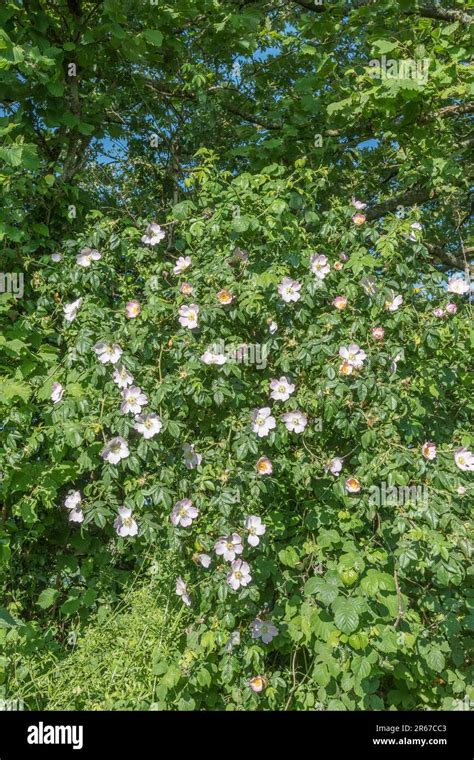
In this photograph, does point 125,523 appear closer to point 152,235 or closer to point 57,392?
point 57,392

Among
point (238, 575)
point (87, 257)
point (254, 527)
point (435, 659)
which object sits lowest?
point (435, 659)

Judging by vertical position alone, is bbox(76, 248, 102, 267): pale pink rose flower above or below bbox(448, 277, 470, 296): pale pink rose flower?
above

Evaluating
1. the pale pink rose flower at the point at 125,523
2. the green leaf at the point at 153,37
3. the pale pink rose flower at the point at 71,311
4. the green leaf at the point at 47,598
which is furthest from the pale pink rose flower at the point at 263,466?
the green leaf at the point at 153,37

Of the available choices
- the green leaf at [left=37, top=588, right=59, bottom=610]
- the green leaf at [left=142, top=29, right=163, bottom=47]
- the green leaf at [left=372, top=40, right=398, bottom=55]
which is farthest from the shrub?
the green leaf at [left=372, top=40, right=398, bottom=55]

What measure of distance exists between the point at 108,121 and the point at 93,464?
1.99 metres

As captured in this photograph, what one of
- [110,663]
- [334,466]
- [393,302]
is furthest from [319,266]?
[110,663]

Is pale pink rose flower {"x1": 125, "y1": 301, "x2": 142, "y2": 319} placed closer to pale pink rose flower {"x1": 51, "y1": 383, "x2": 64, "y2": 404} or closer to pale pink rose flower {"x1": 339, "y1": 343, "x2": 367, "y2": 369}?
pale pink rose flower {"x1": 51, "y1": 383, "x2": 64, "y2": 404}

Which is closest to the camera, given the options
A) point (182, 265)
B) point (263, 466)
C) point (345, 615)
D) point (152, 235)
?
point (345, 615)

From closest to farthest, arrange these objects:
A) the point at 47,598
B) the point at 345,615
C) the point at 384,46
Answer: the point at 345,615, the point at 47,598, the point at 384,46

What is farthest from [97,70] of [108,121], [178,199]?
[178,199]

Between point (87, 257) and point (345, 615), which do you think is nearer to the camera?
point (345, 615)

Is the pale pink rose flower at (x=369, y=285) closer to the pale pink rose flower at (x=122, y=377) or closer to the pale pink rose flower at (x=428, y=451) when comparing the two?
the pale pink rose flower at (x=428, y=451)

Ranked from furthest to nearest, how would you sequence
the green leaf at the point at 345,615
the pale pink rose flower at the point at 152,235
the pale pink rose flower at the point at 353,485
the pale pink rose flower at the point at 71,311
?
the pale pink rose flower at the point at 152,235 < the pale pink rose flower at the point at 71,311 < the pale pink rose flower at the point at 353,485 < the green leaf at the point at 345,615

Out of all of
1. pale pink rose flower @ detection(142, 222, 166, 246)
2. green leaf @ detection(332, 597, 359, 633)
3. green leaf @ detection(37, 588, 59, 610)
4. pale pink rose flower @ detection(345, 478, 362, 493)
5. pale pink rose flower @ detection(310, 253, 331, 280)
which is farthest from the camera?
green leaf @ detection(37, 588, 59, 610)
